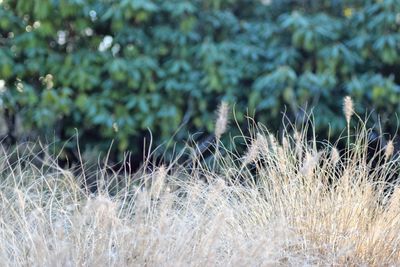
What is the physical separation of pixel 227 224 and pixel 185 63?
7.62 feet

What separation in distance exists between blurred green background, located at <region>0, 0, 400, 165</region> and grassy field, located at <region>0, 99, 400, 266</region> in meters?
1.27

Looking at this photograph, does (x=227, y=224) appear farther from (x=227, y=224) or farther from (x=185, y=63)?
(x=185, y=63)

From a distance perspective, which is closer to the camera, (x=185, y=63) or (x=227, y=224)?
(x=227, y=224)

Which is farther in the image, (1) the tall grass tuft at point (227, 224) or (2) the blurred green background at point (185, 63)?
(2) the blurred green background at point (185, 63)

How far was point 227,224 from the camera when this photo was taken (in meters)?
4.82

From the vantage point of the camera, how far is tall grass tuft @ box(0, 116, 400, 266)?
13.5ft

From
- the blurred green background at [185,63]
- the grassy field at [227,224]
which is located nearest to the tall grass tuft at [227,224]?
the grassy field at [227,224]

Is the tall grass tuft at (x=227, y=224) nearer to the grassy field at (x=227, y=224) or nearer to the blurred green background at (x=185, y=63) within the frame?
the grassy field at (x=227, y=224)

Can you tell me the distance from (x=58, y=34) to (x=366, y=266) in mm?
3704

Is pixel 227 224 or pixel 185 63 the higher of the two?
pixel 185 63

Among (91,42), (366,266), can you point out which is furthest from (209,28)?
(366,266)

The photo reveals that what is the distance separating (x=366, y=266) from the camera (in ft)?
15.7

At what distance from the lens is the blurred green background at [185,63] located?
21.7 ft

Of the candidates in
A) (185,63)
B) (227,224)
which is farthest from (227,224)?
(185,63)
